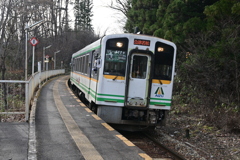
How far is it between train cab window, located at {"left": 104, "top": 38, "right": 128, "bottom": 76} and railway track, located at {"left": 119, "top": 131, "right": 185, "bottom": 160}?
2070 mm

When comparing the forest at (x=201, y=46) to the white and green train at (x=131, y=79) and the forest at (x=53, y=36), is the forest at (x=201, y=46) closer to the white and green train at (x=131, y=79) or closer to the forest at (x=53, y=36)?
the white and green train at (x=131, y=79)

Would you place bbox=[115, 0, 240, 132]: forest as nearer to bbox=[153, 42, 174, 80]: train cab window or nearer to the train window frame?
bbox=[153, 42, 174, 80]: train cab window

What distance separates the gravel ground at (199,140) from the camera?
6957mm

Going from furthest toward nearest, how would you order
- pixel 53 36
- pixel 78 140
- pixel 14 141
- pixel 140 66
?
pixel 53 36 < pixel 140 66 < pixel 78 140 < pixel 14 141

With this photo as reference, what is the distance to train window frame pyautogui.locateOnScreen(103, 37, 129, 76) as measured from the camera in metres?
8.30

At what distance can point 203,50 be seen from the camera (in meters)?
11.0

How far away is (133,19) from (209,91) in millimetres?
8249

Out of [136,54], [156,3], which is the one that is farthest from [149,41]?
[156,3]

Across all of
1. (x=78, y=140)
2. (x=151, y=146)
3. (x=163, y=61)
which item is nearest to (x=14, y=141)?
(x=78, y=140)

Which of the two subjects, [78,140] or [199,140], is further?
[199,140]

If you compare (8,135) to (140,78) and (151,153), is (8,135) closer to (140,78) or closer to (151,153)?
(151,153)

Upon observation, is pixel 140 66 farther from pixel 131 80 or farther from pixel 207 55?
pixel 207 55

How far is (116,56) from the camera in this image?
8320 millimetres

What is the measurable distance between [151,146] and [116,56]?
108 inches
